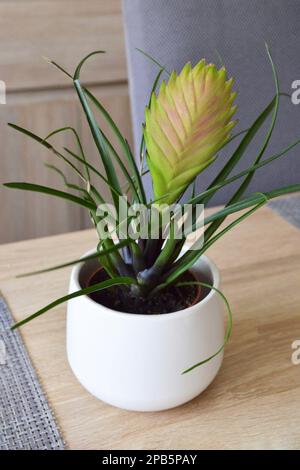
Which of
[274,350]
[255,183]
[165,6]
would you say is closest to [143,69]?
[165,6]

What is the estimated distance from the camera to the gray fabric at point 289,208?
89cm

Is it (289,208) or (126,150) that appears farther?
(289,208)

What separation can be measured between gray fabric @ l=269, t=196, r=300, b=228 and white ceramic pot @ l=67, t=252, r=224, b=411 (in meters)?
0.38

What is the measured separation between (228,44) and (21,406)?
2.30ft

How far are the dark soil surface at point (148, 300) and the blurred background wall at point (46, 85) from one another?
133cm

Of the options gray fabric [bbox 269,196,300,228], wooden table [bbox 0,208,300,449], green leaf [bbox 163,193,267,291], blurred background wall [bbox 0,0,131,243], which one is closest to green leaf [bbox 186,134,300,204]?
green leaf [bbox 163,193,267,291]

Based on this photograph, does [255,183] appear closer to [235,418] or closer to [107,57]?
[235,418]

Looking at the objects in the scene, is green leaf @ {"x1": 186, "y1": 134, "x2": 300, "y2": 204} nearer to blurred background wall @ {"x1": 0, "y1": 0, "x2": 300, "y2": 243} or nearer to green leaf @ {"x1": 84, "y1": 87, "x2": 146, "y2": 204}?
green leaf @ {"x1": 84, "y1": 87, "x2": 146, "y2": 204}

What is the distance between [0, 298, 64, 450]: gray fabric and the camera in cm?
52

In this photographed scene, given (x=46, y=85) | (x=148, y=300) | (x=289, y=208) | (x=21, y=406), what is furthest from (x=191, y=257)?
(x=46, y=85)

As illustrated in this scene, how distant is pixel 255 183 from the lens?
44.1 inches

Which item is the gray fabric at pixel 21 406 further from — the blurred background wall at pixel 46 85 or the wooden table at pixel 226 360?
the blurred background wall at pixel 46 85

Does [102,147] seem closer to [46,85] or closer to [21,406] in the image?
[21,406]

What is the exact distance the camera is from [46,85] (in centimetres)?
180
